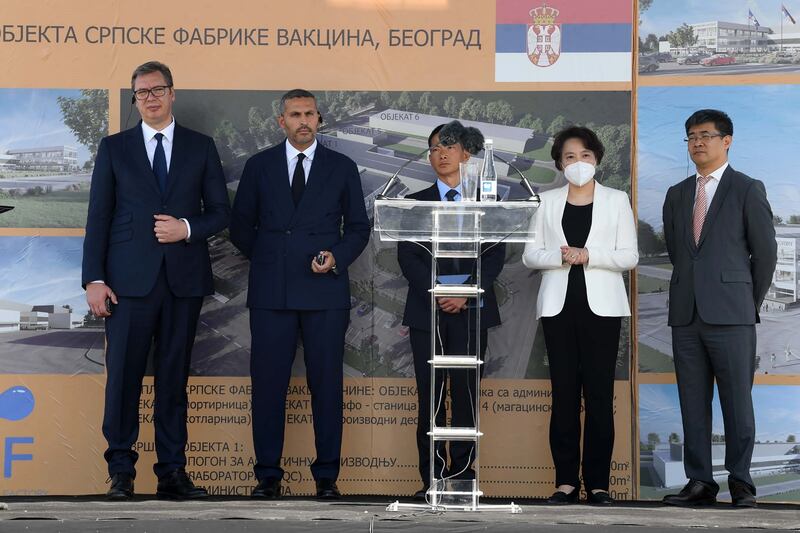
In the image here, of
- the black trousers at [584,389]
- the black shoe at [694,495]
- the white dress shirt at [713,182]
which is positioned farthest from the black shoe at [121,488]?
the white dress shirt at [713,182]

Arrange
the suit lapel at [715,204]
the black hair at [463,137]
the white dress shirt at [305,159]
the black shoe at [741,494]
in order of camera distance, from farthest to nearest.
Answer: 1. the white dress shirt at [305,159]
2. the suit lapel at [715,204]
3. the black shoe at [741,494]
4. the black hair at [463,137]

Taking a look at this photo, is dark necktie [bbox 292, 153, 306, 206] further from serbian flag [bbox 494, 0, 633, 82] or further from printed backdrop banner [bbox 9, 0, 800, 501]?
serbian flag [bbox 494, 0, 633, 82]

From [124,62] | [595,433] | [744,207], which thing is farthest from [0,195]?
[744,207]

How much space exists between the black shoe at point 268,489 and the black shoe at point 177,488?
258 millimetres

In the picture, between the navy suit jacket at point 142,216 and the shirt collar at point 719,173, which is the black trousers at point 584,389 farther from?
the navy suit jacket at point 142,216

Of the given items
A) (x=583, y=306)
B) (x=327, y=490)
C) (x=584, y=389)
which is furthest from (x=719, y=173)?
(x=327, y=490)

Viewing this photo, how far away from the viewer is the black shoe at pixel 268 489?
5.52 metres

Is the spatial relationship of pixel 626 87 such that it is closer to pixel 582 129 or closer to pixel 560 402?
pixel 582 129

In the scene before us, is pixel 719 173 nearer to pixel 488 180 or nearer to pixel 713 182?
pixel 713 182

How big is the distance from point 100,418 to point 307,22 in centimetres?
243

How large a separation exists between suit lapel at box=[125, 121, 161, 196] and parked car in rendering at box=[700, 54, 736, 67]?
2.96 metres

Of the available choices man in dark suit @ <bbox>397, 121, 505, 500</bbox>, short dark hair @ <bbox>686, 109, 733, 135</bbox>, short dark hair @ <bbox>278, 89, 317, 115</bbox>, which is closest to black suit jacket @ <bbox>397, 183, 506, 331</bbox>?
man in dark suit @ <bbox>397, 121, 505, 500</bbox>

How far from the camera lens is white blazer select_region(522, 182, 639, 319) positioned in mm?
5434

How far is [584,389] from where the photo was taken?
18.1 ft
